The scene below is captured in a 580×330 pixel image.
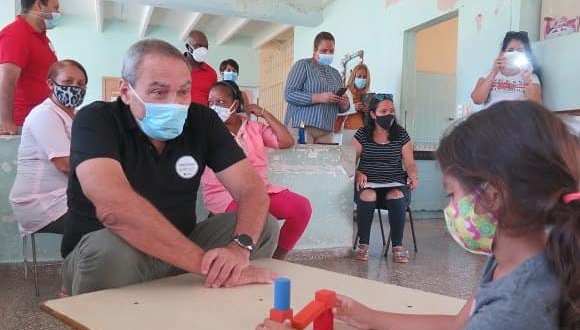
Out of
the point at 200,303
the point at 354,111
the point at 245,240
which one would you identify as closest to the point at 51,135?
the point at 245,240

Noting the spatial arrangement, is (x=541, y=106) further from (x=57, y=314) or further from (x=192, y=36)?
(x=192, y=36)

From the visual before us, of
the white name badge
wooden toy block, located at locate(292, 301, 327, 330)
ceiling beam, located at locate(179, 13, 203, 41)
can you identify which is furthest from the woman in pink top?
ceiling beam, located at locate(179, 13, 203, 41)

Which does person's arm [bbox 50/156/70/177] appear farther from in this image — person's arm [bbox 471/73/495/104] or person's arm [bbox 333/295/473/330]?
person's arm [bbox 471/73/495/104]

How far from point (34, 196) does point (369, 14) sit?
195 inches

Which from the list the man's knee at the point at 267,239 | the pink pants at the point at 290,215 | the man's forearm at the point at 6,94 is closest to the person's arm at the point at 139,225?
the man's knee at the point at 267,239

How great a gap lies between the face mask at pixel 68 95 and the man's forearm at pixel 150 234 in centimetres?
133

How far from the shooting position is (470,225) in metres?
0.83

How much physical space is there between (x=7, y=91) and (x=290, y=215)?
59.9 inches

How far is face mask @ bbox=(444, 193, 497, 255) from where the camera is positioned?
2.61 ft

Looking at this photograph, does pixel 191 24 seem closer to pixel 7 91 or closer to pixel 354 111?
pixel 354 111

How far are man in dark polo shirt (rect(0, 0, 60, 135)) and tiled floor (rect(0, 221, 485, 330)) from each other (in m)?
0.78

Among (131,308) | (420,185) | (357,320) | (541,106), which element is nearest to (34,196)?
(131,308)

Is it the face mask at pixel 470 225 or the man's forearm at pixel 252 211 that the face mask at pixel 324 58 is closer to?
the man's forearm at pixel 252 211

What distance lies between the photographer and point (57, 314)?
0.95 metres
